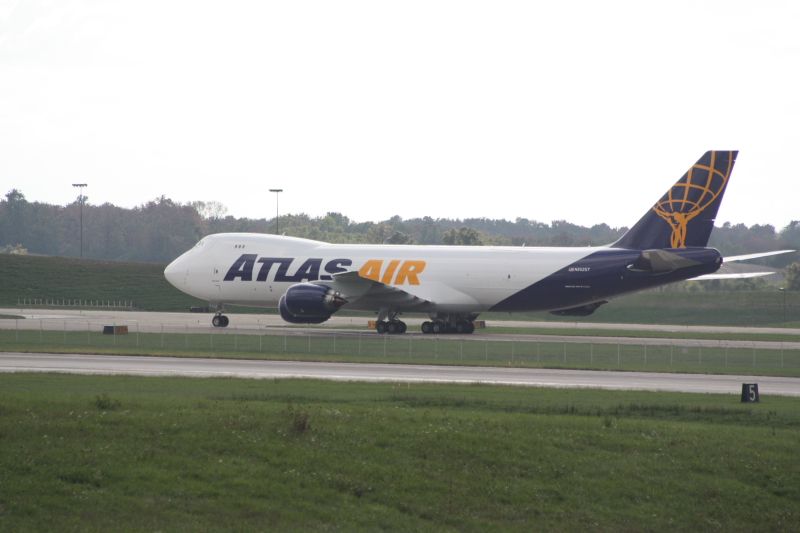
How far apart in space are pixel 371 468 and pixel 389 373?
656 inches

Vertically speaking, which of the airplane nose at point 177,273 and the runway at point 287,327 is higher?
the airplane nose at point 177,273

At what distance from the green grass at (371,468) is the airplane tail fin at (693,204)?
2749cm

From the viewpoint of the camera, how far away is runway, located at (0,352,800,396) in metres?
33.5

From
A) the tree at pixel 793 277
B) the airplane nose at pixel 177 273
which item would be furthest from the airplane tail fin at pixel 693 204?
the tree at pixel 793 277

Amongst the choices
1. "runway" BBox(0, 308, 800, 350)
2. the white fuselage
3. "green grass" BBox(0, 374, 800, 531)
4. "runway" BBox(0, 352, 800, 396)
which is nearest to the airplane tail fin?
the white fuselage

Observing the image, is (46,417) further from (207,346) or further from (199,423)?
(207,346)

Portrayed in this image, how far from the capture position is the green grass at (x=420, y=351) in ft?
135

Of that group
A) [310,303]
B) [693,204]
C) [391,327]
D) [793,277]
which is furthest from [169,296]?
[793,277]

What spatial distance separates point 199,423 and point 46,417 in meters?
2.92

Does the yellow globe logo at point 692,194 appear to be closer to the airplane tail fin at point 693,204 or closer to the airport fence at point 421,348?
the airplane tail fin at point 693,204

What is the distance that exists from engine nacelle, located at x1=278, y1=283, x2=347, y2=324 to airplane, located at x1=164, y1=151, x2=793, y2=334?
0.05 meters

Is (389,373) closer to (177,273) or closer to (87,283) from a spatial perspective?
(177,273)

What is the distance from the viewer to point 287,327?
62.7 metres

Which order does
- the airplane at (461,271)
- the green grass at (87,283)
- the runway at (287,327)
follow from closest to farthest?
1. the airplane at (461,271)
2. the runway at (287,327)
3. the green grass at (87,283)
